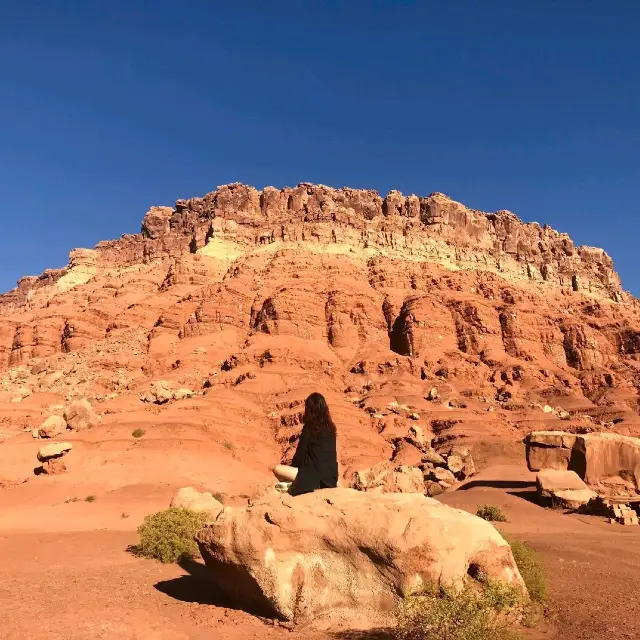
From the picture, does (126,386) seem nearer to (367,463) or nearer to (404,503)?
(367,463)

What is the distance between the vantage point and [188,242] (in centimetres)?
10475

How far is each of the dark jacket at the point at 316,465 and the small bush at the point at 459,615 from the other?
163 inches

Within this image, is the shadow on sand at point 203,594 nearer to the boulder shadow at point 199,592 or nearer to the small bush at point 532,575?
the boulder shadow at point 199,592

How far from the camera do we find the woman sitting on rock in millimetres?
9922

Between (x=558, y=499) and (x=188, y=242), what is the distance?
96.1 meters

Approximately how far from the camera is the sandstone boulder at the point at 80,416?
29.5m

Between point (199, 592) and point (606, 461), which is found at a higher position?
→ point (606, 461)

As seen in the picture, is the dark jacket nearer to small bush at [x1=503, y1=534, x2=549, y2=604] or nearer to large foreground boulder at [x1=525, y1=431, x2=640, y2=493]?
small bush at [x1=503, y1=534, x2=549, y2=604]

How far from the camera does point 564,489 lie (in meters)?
19.3

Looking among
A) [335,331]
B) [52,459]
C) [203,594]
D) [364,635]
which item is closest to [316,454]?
[203,594]

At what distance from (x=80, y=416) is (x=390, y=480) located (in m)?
19.1

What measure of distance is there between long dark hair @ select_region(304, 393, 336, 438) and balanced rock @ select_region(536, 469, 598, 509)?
1306cm

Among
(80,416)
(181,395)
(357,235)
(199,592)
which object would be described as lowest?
(199,592)

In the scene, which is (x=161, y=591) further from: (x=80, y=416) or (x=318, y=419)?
(x=80, y=416)
